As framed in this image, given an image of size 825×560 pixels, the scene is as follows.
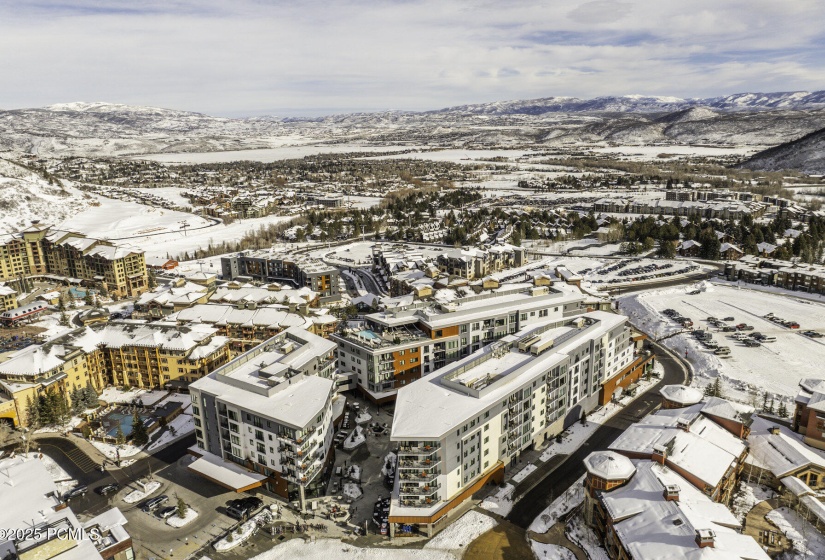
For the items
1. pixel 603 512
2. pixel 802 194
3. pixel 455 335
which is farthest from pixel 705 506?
pixel 802 194

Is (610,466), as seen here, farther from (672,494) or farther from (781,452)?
(781,452)

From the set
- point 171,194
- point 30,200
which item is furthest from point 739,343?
point 171,194

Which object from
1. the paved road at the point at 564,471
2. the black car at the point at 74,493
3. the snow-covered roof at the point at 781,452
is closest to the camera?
the paved road at the point at 564,471

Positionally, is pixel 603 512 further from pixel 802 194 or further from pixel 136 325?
pixel 802 194

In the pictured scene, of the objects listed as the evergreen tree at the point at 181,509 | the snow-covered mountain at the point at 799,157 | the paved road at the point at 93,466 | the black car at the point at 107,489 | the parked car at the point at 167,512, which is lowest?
the paved road at the point at 93,466

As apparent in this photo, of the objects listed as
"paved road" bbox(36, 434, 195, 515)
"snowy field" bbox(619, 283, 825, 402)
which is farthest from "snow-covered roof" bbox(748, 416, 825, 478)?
"paved road" bbox(36, 434, 195, 515)

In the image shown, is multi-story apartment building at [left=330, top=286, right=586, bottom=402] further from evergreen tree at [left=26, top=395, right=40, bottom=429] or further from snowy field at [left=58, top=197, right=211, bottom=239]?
snowy field at [left=58, top=197, right=211, bottom=239]

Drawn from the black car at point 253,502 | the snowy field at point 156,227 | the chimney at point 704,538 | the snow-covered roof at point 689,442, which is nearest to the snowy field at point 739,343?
the snow-covered roof at point 689,442

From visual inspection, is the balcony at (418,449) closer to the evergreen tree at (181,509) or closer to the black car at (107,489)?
Result: the evergreen tree at (181,509)
